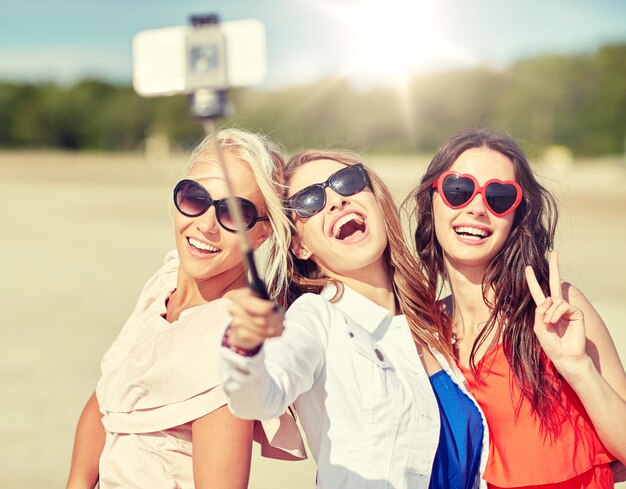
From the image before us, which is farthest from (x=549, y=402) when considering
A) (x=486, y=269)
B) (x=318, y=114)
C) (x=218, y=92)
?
(x=318, y=114)

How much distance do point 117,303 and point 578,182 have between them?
3004cm

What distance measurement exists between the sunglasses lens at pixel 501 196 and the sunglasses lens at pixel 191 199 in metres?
1.11

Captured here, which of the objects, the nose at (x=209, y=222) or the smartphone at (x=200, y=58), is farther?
the nose at (x=209, y=222)

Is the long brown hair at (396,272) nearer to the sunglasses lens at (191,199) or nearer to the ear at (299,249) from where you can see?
the ear at (299,249)

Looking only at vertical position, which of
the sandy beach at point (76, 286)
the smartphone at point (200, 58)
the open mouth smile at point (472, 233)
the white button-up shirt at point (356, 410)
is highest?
the smartphone at point (200, 58)

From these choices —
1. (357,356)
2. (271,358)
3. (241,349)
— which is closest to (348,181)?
(357,356)

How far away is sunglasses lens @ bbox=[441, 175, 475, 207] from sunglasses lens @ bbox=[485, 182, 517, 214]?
76 millimetres

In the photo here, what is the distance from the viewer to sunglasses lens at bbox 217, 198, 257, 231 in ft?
10.3

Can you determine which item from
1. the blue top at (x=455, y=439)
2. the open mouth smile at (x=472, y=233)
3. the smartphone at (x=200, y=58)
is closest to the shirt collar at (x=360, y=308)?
the blue top at (x=455, y=439)

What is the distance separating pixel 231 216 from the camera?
3.14 meters

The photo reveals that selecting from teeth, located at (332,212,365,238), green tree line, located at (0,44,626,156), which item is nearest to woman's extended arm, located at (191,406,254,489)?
teeth, located at (332,212,365,238)

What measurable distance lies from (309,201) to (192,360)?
0.77m

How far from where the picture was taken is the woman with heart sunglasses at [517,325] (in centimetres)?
313

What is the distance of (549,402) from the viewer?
3205mm
